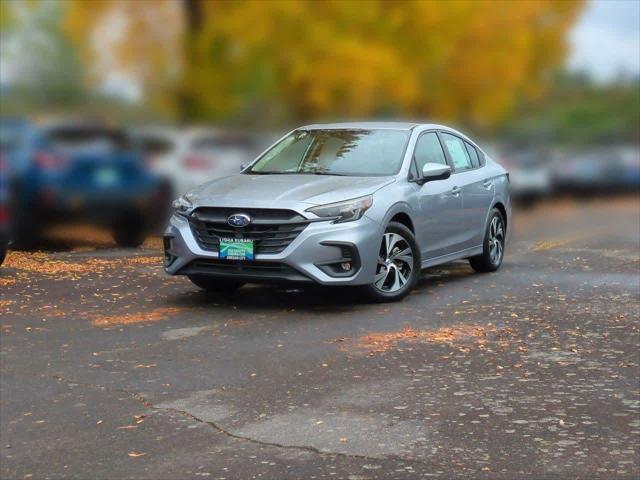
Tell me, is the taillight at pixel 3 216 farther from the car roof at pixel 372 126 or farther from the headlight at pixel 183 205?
the car roof at pixel 372 126

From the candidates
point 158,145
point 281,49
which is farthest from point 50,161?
point 281,49

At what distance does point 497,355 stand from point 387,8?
24.2 metres

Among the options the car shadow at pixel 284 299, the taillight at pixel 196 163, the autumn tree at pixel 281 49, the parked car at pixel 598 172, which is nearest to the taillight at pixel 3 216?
the car shadow at pixel 284 299

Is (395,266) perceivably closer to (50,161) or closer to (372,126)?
(372,126)

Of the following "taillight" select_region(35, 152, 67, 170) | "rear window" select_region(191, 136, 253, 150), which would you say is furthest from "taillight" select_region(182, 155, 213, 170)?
"taillight" select_region(35, 152, 67, 170)

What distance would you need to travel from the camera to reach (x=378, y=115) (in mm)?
37625

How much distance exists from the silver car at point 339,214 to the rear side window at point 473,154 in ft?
0.76

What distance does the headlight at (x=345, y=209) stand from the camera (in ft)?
32.6

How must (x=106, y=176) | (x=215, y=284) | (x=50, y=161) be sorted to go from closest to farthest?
(x=215, y=284) → (x=50, y=161) → (x=106, y=176)

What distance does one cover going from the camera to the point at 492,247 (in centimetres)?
1276

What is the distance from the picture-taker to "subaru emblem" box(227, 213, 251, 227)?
991 centimetres

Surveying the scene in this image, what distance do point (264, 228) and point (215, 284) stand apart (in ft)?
4.27

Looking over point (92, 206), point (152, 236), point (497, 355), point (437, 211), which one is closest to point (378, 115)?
point (152, 236)

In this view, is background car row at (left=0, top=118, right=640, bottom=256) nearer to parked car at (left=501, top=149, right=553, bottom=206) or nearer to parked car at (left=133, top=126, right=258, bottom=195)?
parked car at (left=133, top=126, right=258, bottom=195)
